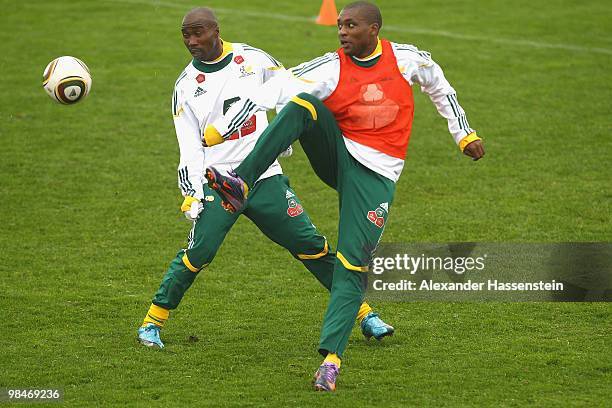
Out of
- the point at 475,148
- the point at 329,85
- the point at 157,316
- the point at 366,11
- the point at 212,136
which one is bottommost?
the point at 157,316

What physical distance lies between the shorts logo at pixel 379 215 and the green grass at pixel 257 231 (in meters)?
1.03

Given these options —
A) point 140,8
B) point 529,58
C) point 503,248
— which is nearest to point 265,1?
point 140,8

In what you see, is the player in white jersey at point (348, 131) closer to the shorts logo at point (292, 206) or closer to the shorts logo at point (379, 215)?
the shorts logo at point (379, 215)

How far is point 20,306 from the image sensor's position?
887 cm

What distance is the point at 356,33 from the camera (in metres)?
7.03

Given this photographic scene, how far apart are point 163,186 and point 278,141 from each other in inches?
231

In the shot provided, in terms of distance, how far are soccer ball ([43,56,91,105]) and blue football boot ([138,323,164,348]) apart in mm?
1962

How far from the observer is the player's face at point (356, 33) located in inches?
277

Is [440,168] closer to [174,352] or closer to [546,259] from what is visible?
[546,259]

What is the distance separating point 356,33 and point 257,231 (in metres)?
4.48

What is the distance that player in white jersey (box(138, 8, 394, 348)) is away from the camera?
7828 millimetres

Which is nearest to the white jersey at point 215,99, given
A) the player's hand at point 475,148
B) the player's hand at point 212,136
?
the player's hand at point 212,136

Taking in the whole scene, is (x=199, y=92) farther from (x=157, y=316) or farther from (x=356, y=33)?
(x=157, y=316)

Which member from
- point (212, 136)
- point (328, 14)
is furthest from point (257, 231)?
point (328, 14)
